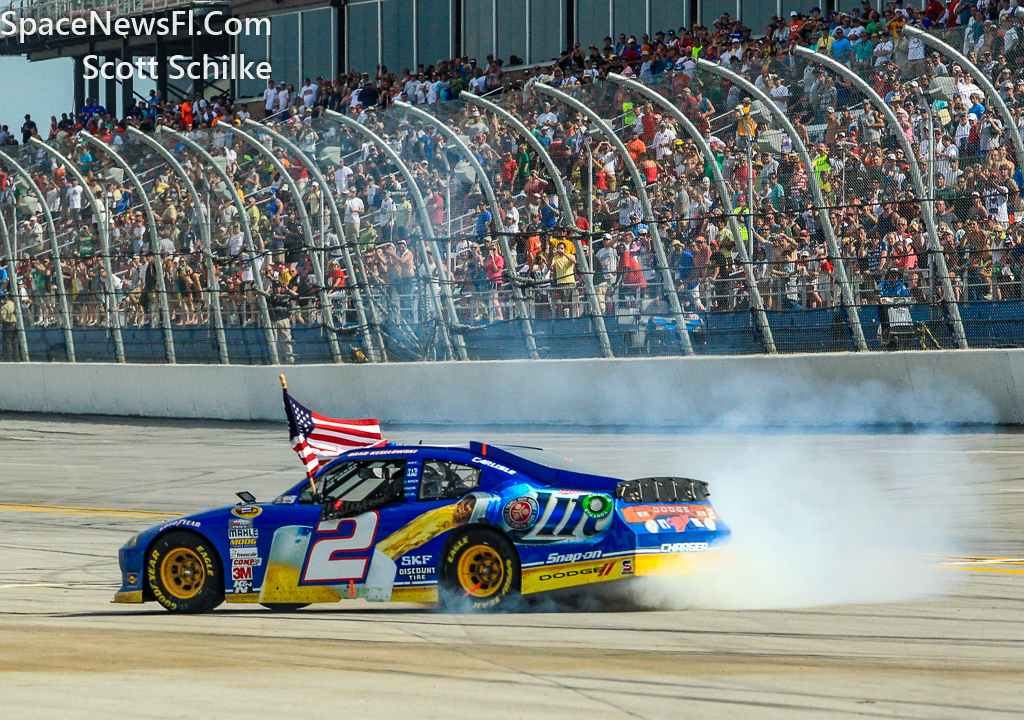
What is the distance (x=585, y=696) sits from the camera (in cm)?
557

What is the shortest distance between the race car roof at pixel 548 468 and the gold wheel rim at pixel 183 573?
1856 mm

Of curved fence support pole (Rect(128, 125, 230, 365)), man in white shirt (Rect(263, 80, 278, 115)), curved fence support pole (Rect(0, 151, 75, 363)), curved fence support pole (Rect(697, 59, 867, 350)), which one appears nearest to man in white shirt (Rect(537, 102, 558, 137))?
curved fence support pole (Rect(697, 59, 867, 350))

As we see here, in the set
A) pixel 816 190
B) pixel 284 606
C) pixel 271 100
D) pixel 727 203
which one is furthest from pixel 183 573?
pixel 271 100

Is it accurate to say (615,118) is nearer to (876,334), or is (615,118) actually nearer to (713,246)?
(713,246)

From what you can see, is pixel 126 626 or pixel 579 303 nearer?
pixel 126 626

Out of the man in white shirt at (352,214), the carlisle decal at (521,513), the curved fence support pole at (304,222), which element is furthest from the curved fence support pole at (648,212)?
the carlisle decal at (521,513)

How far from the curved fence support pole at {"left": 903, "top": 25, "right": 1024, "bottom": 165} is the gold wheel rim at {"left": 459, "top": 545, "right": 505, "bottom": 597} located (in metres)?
9.48

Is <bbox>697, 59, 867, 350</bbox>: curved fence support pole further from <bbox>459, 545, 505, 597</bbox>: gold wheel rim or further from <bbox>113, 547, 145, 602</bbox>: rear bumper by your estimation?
<bbox>113, 547, 145, 602</bbox>: rear bumper

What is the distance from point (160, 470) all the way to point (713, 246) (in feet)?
24.0

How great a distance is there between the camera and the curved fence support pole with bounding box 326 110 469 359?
2031cm

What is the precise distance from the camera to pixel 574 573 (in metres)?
7.99

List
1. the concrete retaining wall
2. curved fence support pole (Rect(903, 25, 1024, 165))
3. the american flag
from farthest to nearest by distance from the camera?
the concrete retaining wall, curved fence support pole (Rect(903, 25, 1024, 165)), the american flag

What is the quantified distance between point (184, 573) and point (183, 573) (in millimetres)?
11

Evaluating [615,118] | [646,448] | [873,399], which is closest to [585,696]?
[646,448]
